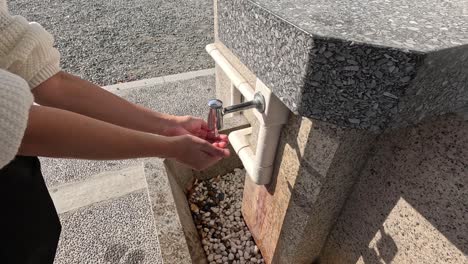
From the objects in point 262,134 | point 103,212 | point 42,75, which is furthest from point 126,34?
point 262,134

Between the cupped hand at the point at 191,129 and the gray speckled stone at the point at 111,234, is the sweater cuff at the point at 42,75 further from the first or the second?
the gray speckled stone at the point at 111,234

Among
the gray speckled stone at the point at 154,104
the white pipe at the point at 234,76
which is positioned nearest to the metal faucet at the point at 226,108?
the white pipe at the point at 234,76

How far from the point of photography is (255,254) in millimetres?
2467

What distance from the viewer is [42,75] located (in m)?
1.30

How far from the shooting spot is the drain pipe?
1.47 meters

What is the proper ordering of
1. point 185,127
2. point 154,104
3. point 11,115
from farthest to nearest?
point 154,104 < point 185,127 < point 11,115

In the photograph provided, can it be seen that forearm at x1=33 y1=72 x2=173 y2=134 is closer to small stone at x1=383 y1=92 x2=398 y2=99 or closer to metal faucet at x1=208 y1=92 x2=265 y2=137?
A: metal faucet at x1=208 y1=92 x2=265 y2=137

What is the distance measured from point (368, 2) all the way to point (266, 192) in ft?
4.32

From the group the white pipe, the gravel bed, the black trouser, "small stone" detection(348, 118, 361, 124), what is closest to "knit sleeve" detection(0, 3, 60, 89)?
the black trouser

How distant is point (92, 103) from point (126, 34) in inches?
181

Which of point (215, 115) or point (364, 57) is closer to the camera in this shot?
point (364, 57)

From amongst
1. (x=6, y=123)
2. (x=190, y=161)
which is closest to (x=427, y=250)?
(x=190, y=161)

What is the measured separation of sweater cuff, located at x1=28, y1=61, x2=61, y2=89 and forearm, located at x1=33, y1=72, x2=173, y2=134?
45mm

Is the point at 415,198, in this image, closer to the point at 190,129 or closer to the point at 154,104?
the point at 190,129
